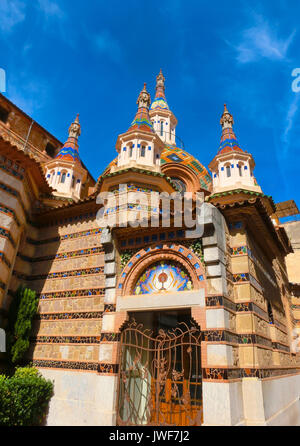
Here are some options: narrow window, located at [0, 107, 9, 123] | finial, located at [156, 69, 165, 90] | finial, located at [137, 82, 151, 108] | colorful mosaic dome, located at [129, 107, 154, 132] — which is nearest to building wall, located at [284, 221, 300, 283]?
colorful mosaic dome, located at [129, 107, 154, 132]

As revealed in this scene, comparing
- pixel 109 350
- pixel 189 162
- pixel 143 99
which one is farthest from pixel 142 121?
pixel 109 350

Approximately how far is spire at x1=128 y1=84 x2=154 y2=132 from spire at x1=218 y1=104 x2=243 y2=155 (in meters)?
4.16

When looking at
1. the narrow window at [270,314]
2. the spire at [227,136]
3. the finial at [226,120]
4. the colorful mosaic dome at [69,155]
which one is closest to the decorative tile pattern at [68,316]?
the narrow window at [270,314]

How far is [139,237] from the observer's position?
27.5ft

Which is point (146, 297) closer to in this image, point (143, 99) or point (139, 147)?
point (139, 147)

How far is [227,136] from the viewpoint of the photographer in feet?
53.7

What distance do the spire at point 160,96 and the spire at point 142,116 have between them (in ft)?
40.3

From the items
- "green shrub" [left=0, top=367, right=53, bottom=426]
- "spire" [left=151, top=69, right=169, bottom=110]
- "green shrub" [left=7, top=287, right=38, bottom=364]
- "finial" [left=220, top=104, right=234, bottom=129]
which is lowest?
"green shrub" [left=0, top=367, right=53, bottom=426]

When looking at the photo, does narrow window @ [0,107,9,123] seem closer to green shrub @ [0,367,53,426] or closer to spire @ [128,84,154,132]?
spire @ [128,84,154,132]

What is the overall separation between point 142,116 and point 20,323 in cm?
1024

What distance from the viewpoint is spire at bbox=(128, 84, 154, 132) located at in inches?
530

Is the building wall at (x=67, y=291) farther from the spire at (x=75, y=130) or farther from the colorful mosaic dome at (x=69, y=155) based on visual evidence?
the spire at (x=75, y=130)
